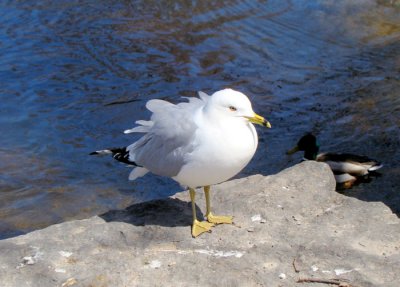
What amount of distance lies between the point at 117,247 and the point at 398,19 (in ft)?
29.6

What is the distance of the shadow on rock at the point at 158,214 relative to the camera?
18.2ft

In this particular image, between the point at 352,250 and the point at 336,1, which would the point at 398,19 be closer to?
the point at 336,1

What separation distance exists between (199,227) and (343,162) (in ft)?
10.7

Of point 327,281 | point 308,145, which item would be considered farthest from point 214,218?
point 308,145

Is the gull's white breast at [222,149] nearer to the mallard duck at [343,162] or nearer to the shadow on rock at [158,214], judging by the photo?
the shadow on rock at [158,214]

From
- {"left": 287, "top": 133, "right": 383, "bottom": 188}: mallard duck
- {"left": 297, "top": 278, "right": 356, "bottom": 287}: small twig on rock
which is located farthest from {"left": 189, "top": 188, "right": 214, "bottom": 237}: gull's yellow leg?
{"left": 287, "top": 133, "right": 383, "bottom": 188}: mallard duck

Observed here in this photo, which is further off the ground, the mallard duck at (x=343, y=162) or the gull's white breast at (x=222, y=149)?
the gull's white breast at (x=222, y=149)

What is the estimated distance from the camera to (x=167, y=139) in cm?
528

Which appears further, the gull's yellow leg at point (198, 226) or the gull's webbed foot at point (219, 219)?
the gull's webbed foot at point (219, 219)

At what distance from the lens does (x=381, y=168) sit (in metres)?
8.14

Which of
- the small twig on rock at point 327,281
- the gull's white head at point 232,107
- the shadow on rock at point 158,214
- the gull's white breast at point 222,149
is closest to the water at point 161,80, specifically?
the shadow on rock at point 158,214

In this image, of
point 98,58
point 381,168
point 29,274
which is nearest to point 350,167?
point 381,168

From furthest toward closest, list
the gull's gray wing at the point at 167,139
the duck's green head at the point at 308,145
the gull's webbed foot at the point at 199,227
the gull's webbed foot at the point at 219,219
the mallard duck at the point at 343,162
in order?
the duck's green head at the point at 308,145, the mallard duck at the point at 343,162, the gull's webbed foot at the point at 219,219, the gull's webbed foot at the point at 199,227, the gull's gray wing at the point at 167,139

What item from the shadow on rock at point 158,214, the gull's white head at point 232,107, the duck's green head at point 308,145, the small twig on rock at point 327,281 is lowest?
the duck's green head at point 308,145
